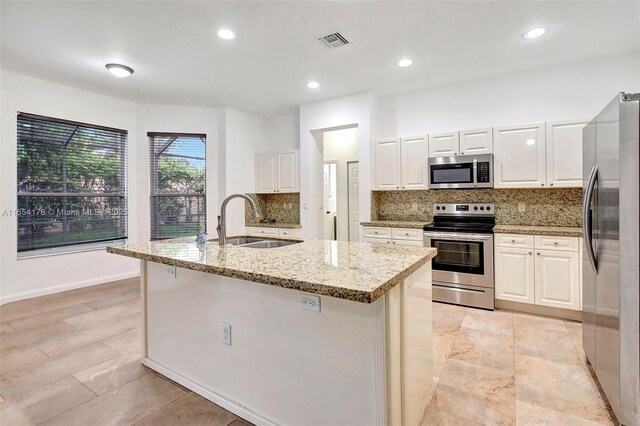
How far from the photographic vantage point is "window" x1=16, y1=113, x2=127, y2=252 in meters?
4.09

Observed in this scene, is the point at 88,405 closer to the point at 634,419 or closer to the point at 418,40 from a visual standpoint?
the point at 634,419

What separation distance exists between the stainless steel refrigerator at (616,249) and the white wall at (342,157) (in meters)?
4.63

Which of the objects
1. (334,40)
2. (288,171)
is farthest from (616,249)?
(288,171)

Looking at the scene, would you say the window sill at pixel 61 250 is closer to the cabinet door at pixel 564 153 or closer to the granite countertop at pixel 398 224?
the granite countertop at pixel 398 224

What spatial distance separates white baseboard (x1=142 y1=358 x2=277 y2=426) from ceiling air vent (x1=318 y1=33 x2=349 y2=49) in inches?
119

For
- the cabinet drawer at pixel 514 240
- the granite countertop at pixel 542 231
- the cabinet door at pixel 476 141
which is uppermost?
the cabinet door at pixel 476 141

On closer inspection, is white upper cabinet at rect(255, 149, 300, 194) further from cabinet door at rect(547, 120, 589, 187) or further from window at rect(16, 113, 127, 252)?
cabinet door at rect(547, 120, 589, 187)

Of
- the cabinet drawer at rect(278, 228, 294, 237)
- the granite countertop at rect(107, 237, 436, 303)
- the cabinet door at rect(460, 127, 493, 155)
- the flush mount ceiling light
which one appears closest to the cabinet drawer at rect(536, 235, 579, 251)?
the cabinet door at rect(460, 127, 493, 155)

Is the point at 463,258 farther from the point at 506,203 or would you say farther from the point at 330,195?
the point at 330,195

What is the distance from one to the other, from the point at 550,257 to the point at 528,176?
Answer: 91cm

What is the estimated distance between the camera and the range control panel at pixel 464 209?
411 centimetres

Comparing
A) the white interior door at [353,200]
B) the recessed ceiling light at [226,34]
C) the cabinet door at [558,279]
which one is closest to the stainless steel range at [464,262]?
the cabinet door at [558,279]

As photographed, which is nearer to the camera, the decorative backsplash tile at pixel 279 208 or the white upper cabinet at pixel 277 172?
the white upper cabinet at pixel 277 172

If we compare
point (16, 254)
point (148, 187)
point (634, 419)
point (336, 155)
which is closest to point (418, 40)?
point (634, 419)
